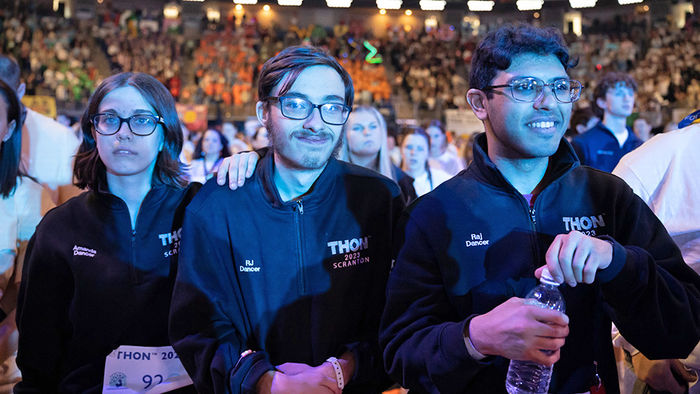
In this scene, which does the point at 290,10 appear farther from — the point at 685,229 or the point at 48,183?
the point at 685,229

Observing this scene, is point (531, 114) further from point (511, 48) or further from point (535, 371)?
point (535, 371)

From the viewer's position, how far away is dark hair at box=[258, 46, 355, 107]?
1861mm

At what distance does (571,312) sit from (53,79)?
1898 cm

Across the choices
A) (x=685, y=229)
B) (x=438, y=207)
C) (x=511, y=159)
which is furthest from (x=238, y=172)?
(x=685, y=229)

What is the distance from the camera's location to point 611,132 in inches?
207

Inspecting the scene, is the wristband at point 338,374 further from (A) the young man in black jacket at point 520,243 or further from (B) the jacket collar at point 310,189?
(B) the jacket collar at point 310,189

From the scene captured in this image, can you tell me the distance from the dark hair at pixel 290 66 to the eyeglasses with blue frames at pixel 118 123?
464mm

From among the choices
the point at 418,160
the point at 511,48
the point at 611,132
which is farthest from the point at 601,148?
the point at 511,48

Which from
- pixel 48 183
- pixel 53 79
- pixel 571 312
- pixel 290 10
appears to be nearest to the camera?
pixel 571 312

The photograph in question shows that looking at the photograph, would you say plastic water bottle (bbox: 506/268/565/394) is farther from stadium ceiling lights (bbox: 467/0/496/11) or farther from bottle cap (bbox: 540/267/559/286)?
stadium ceiling lights (bbox: 467/0/496/11)

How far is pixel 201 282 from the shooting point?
1.78 m

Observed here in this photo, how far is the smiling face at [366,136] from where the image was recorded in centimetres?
437

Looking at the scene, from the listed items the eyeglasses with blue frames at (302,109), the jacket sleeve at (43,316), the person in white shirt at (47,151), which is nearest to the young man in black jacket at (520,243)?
the eyeglasses with blue frames at (302,109)

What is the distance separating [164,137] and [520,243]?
1393 mm
